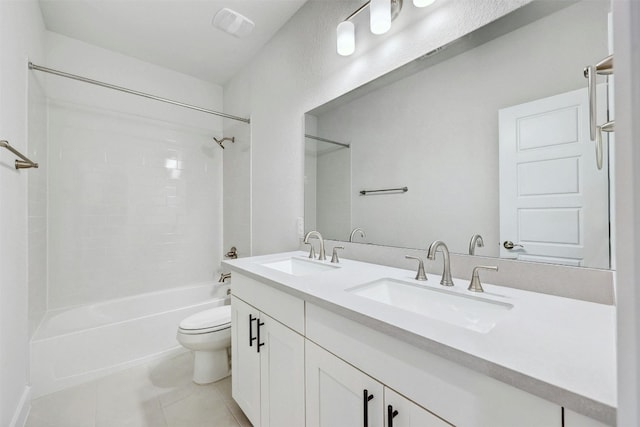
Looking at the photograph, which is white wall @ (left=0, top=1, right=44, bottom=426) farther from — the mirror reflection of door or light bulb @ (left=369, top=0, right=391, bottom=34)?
the mirror reflection of door

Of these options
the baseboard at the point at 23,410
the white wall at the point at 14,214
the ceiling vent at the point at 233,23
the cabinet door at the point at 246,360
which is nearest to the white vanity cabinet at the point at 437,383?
the cabinet door at the point at 246,360

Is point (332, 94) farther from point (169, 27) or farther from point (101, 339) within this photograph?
point (101, 339)

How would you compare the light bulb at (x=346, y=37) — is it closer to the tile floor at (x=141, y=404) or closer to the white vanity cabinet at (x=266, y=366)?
the white vanity cabinet at (x=266, y=366)

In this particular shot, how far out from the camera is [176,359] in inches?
83.2

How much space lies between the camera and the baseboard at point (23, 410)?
4.48 ft

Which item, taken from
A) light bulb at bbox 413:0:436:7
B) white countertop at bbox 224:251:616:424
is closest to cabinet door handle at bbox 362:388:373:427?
white countertop at bbox 224:251:616:424

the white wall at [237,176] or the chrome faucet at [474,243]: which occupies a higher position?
the white wall at [237,176]

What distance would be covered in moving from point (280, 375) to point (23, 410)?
1.57 m

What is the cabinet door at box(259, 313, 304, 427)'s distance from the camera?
3.23 ft

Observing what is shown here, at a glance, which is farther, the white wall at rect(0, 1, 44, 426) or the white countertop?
the white wall at rect(0, 1, 44, 426)

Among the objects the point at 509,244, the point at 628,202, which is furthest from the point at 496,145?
the point at 628,202

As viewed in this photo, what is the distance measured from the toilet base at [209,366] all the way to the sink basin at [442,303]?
1391mm

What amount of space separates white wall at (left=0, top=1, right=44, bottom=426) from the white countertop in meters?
1.45

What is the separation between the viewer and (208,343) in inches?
68.7
